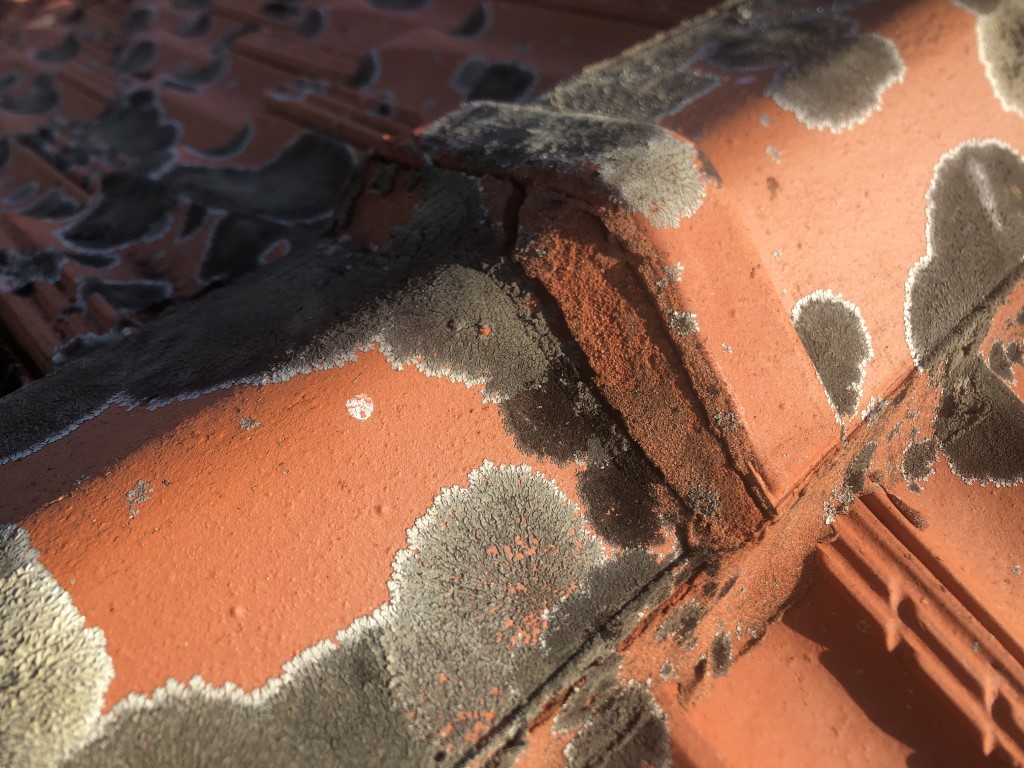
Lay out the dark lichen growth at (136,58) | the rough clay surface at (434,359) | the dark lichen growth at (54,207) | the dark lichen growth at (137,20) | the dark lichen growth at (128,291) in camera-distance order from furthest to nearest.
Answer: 1. the dark lichen growth at (137,20)
2. the dark lichen growth at (136,58)
3. the dark lichen growth at (54,207)
4. the dark lichen growth at (128,291)
5. the rough clay surface at (434,359)

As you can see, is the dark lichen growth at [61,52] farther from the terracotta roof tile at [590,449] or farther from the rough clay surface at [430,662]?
the rough clay surface at [430,662]

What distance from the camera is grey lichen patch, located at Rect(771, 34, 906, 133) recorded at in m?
1.45

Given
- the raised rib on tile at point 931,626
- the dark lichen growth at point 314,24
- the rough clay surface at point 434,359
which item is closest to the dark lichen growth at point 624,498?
the rough clay surface at point 434,359

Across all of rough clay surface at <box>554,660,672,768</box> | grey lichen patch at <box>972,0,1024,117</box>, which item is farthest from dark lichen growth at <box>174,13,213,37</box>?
rough clay surface at <box>554,660,672,768</box>

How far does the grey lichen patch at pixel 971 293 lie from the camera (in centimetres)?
143

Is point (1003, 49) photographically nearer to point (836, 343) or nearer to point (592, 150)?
point (836, 343)

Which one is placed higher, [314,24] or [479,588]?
[314,24]

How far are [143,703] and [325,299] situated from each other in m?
0.75

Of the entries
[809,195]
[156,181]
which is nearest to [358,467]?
[809,195]

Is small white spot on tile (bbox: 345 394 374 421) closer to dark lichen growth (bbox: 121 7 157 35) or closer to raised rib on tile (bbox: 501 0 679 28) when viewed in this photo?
raised rib on tile (bbox: 501 0 679 28)

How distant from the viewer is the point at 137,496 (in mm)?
994

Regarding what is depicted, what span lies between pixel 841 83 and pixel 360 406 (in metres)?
1.23

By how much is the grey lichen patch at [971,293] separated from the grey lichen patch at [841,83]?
216 mm

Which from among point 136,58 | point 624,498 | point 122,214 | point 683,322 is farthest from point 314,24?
point 624,498
